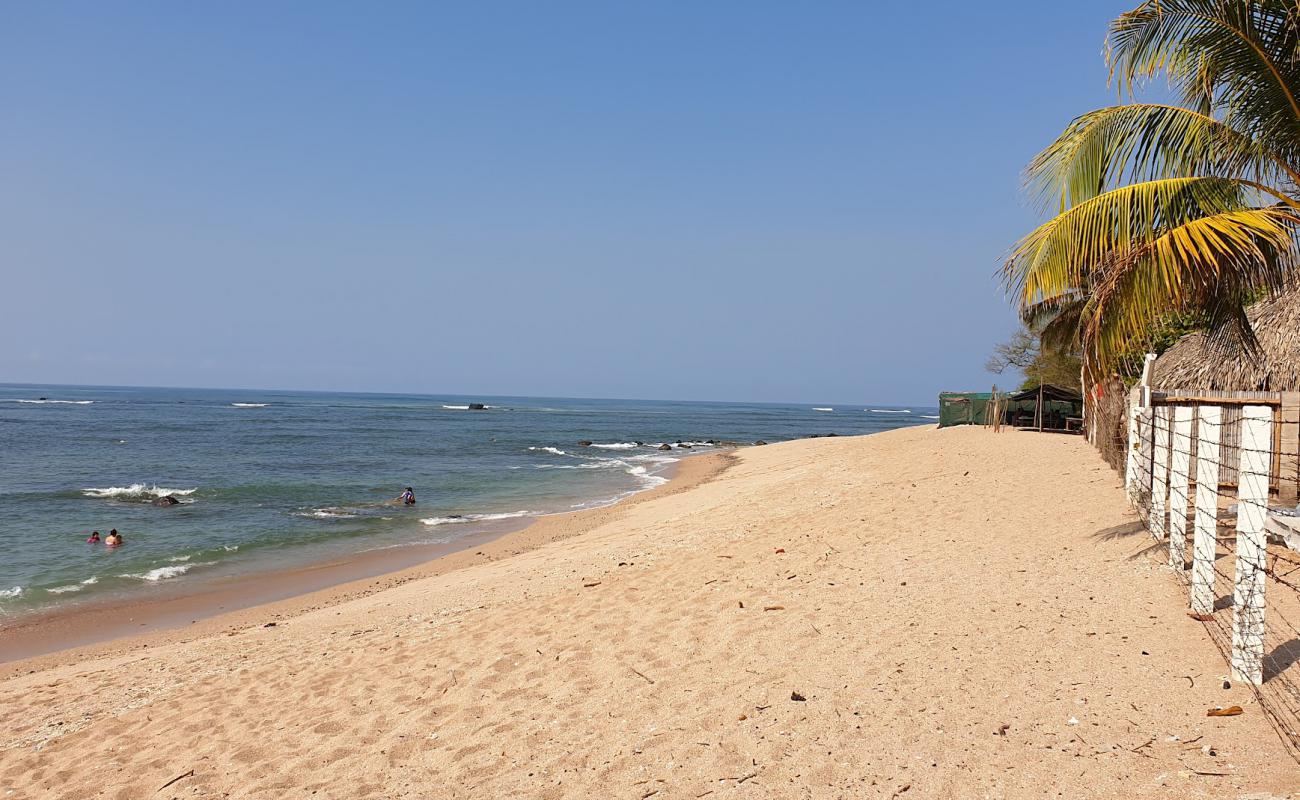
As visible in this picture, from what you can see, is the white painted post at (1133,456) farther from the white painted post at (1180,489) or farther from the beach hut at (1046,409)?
the beach hut at (1046,409)

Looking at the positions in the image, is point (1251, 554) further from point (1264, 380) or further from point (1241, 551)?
point (1264, 380)

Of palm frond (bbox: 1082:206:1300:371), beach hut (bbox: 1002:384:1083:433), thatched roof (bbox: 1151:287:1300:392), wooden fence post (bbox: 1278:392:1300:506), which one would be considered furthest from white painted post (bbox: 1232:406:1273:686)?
beach hut (bbox: 1002:384:1083:433)

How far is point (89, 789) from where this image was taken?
4.68 m

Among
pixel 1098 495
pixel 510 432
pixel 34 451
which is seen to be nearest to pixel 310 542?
pixel 1098 495

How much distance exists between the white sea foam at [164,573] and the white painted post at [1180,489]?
526 inches

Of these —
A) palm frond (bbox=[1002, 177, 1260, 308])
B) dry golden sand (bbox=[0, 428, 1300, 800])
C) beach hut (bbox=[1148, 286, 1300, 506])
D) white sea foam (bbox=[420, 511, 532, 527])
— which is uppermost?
palm frond (bbox=[1002, 177, 1260, 308])

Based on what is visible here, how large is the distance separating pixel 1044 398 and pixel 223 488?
29.5 meters

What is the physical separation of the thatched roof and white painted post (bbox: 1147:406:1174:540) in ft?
12.7

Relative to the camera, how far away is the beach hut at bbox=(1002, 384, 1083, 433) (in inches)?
1174

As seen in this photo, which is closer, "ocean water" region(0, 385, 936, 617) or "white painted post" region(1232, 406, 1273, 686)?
"white painted post" region(1232, 406, 1273, 686)

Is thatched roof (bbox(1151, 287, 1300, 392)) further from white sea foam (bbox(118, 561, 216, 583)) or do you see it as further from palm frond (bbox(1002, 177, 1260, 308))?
white sea foam (bbox(118, 561, 216, 583))

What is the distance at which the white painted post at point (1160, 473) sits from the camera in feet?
23.5

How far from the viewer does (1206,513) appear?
5.22 metres

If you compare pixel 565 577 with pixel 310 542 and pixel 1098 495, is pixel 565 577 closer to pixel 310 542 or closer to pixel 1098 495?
pixel 1098 495
